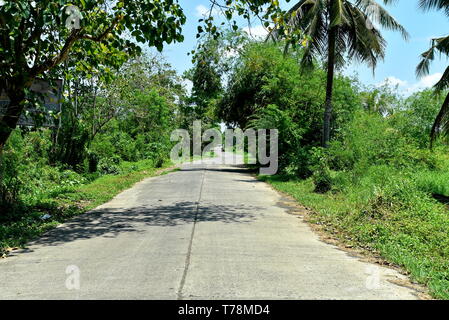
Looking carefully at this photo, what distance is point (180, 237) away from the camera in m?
8.12

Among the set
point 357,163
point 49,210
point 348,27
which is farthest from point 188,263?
point 348,27

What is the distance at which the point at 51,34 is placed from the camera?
10.5m

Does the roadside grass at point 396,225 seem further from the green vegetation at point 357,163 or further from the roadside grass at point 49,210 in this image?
the roadside grass at point 49,210

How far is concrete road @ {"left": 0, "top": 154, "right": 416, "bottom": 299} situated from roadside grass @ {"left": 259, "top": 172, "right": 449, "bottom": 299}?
19.5 inches

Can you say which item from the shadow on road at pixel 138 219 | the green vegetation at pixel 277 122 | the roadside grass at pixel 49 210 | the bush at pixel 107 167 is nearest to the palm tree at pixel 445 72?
the green vegetation at pixel 277 122

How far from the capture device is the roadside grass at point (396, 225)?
6.49 metres

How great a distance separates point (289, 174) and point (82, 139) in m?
9.81

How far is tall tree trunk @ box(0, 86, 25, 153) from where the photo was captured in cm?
959

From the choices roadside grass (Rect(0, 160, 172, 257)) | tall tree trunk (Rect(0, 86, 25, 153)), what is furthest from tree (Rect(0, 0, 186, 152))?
roadside grass (Rect(0, 160, 172, 257))

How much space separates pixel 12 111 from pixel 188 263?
19.8ft

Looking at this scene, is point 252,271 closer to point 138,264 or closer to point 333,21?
point 138,264

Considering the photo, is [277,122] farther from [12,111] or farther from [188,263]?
[188,263]

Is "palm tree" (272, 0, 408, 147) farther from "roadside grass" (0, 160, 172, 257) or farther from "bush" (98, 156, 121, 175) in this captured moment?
"bush" (98, 156, 121, 175)
